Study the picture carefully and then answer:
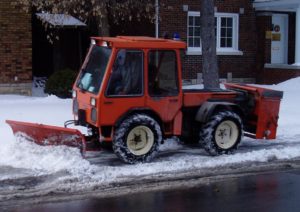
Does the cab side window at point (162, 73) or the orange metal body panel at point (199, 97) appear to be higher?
the cab side window at point (162, 73)

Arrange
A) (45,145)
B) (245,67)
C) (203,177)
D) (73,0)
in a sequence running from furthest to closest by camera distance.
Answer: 1. (245,67)
2. (73,0)
3. (45,145)
4. (203,177)

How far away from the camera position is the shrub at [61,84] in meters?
16.8

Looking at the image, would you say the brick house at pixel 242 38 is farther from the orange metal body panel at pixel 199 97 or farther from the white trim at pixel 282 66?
the orange metal body panel at pixel 199 97

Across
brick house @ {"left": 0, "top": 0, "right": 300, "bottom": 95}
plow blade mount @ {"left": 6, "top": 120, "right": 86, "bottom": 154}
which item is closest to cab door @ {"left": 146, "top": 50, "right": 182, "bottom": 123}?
plow blade mount @ {"left": 6, "top": 120, "right": 86, "bottom": 154}

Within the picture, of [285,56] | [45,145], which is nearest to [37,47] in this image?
[285,56]

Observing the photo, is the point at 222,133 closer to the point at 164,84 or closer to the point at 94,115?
the point at 164,84

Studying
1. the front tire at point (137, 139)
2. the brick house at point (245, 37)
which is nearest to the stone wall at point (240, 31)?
the brick house at point (245, 37)

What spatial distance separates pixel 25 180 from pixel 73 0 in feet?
22.7

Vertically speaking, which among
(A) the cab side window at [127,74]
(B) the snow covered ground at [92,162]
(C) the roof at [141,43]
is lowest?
(B) the snow covered ground at [92,162]

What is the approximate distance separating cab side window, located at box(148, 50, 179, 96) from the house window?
40.5 ft

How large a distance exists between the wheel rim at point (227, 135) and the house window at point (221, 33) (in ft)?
39.1

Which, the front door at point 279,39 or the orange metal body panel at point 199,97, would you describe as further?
the front door at point 279,39

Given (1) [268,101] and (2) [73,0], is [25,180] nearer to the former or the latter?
(1) [268,101]

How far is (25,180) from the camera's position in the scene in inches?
316
